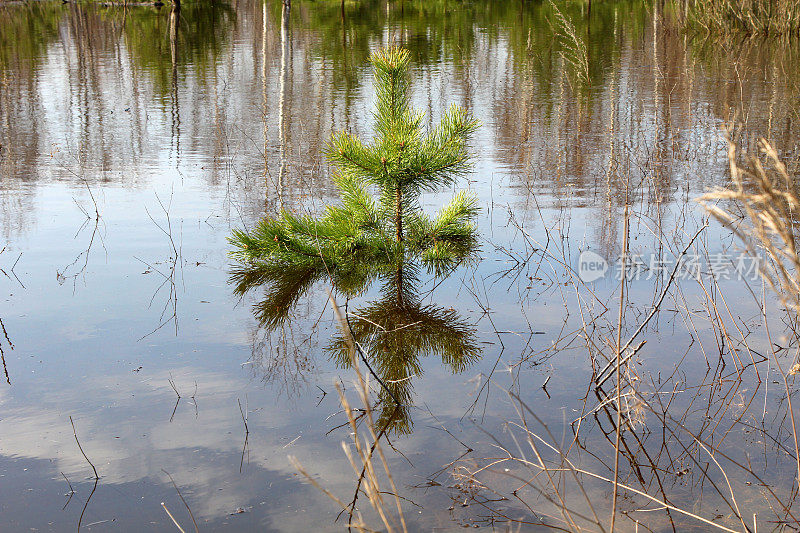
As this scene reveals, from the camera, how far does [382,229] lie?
5.55m

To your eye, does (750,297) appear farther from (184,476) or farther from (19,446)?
(19,446)

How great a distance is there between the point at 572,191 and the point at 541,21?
20.8 meters

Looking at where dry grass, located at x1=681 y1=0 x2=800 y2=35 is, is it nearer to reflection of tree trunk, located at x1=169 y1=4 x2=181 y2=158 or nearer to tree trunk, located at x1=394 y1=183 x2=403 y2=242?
reflection of tree trunk, located at x1=169 y1=4 x2=181 y2=158

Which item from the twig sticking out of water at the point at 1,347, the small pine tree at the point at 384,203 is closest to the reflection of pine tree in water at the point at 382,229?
the small pine tree at the point at 384,203

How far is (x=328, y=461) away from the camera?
3.24m

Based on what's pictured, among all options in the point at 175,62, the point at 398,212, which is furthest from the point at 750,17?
the point at 398,212

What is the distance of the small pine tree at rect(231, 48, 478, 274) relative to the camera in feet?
17.2

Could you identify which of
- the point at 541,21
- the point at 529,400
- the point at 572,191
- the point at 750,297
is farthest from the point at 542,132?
the point at 541,21

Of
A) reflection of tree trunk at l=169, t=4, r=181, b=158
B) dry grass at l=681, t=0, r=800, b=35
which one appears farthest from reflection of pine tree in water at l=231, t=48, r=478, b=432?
dry grass at l=681, t=0, r=800, b=35

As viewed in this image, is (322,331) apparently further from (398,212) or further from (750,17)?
(750,17)

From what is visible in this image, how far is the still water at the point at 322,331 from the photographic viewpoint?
305 cm

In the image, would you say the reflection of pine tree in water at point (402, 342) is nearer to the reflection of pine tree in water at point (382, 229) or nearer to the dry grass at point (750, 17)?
the reflection of pine tree in water at point (382, 229)

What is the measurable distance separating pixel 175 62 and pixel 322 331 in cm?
1559

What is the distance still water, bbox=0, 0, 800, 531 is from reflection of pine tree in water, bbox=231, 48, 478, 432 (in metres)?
0.11
